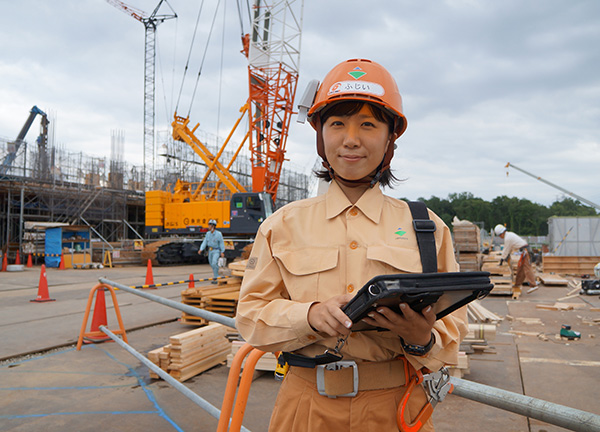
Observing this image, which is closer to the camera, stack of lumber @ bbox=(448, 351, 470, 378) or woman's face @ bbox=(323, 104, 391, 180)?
woman's face @ bbox=(323, 104, 391, 180)

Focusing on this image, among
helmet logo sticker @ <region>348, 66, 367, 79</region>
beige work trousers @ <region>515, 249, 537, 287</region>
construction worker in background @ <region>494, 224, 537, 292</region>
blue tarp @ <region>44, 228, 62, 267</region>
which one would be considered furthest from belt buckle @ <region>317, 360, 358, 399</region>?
blue tarp @ <region>44, 228, 62, 267</region>

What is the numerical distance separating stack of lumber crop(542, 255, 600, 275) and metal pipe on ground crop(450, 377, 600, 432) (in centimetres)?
1952

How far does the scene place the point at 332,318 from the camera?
116 cm

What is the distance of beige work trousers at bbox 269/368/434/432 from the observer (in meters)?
1.33

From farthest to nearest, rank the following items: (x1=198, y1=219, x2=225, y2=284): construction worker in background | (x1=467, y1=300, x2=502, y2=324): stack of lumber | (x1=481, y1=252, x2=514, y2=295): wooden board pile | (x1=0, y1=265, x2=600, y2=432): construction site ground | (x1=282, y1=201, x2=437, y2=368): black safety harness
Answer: (x1=198, y1=219, x2=225, y2=284): construction worker in background → (x1=481, y1=252, x2=514, y2=295): wooden board pile → (x1=467, y1=300, x2=502, y2=324): stack of lumber → (x1=0, y1=265, x2=600, y2=432): construction site ground → (x1=282, y1=201, x2=437, y2=368): black safety harness

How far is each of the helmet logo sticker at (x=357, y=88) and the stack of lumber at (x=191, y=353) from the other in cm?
419

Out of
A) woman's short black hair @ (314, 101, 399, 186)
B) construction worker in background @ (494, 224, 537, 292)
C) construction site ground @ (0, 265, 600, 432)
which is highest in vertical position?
woman's short black hair @ (314, 101, 399, 186)

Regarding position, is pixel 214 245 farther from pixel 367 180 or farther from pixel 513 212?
pixel 513 212

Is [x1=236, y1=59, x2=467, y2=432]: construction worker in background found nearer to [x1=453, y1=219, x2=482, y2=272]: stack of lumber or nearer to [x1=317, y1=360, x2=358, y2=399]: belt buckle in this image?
[x1=317, y1=360, x2=358, y2=399]: belt buckle

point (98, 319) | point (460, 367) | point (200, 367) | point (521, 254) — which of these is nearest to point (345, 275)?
point (460, 367)

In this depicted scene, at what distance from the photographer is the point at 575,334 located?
22.2 ft

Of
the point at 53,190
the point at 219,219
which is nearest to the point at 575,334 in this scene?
the point at 219,219

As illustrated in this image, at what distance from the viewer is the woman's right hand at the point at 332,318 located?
1.13 metres

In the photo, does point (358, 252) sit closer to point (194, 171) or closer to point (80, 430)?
point (80, 430)
